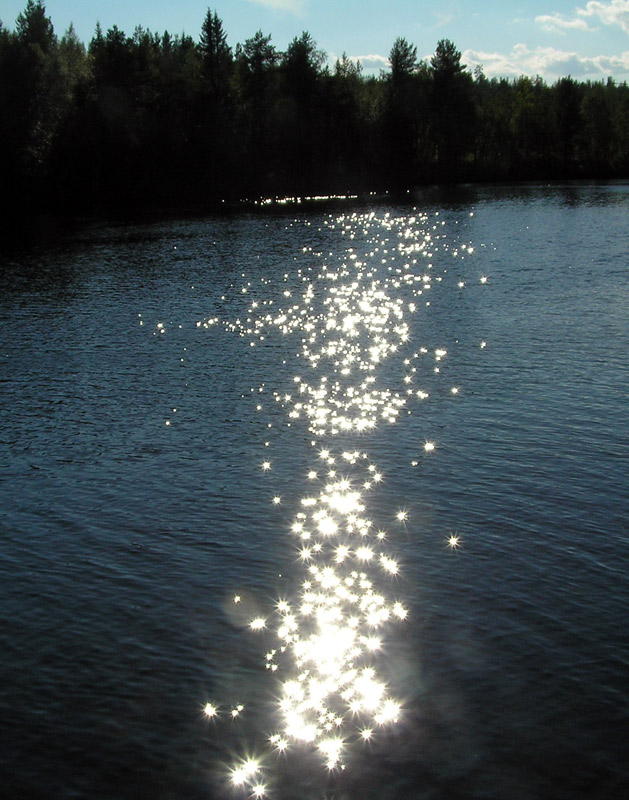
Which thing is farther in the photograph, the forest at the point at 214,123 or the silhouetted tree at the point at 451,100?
the silhouetted tree at the point at 451,100

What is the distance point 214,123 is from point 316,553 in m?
146

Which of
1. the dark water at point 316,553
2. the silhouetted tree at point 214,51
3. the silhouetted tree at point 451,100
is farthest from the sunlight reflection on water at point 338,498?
the silhouetted tree at point 451,100

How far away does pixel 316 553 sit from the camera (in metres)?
21.7

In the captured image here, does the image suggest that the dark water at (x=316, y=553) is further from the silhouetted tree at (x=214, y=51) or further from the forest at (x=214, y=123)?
the silhouetted tree at (x=214, y=51)

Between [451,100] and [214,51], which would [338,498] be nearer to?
[214,51]

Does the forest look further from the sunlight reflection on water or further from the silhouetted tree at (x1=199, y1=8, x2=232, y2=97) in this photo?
the sunlight reflection on water

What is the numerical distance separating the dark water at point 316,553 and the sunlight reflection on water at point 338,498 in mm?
118

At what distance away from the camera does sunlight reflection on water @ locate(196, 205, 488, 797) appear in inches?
608

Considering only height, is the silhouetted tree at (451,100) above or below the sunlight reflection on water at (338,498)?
above

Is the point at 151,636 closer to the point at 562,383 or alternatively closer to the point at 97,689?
the point at 97,689

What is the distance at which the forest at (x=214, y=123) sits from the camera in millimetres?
127375

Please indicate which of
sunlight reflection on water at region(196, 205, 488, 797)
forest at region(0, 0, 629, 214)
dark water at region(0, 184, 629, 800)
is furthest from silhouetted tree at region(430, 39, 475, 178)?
dark water at region(0, 184, 629, 800)

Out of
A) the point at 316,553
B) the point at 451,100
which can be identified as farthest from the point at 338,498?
the point at 451,100

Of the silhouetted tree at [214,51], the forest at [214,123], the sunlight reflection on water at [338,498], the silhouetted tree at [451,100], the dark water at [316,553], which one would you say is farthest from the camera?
the silhouetted tree at [451,100]
